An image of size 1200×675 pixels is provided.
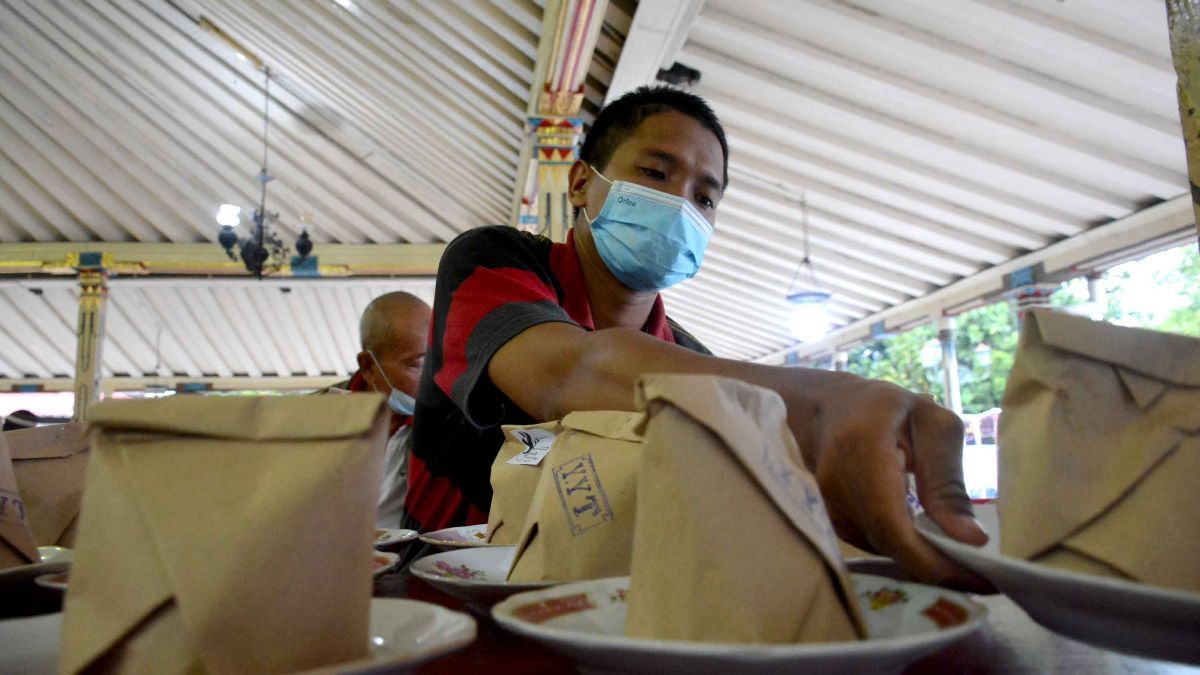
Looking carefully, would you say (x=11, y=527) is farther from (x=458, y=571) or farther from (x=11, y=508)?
(x=458, y=571)

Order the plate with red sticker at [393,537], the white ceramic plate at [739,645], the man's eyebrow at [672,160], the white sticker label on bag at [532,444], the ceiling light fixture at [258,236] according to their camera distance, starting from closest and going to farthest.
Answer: the white ceramic plate at [739,645] → the white sticker label on bag at [532,444] → the plate with red sticker at [393,537] → the man's eyebrow at [672,160] → the ceiling light fixture at [258,236]

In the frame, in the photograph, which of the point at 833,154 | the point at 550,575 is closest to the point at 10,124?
the point at 833,154

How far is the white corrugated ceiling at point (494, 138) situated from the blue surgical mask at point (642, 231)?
100 inches

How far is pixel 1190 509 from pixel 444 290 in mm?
1056

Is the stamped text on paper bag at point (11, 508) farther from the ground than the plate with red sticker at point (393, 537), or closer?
farther from the ground

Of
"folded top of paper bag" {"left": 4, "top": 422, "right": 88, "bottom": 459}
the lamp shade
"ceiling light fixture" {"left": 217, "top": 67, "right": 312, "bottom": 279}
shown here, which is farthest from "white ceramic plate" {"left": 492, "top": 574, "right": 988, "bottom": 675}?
"ceiling light fixture" {"left": 217, "top": 67, "right": 312, "bottom": 279}

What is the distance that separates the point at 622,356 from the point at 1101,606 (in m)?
0.60

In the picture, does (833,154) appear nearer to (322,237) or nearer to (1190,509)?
(1190,509)

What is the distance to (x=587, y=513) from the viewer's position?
2.33 feet

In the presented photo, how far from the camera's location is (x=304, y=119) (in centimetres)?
736

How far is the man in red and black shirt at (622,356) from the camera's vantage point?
598mm

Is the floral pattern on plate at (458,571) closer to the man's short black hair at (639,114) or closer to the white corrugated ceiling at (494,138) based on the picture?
the man's short black hair at (639,114)

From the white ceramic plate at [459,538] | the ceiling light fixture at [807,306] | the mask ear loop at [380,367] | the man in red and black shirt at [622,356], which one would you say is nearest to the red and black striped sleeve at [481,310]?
the man in red and black shirt at [622,356]

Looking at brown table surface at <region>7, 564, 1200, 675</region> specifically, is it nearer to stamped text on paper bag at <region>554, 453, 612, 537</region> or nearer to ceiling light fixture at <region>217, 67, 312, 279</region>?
stamped text on paper bag at <region>554, 453, 612, 537</region>
